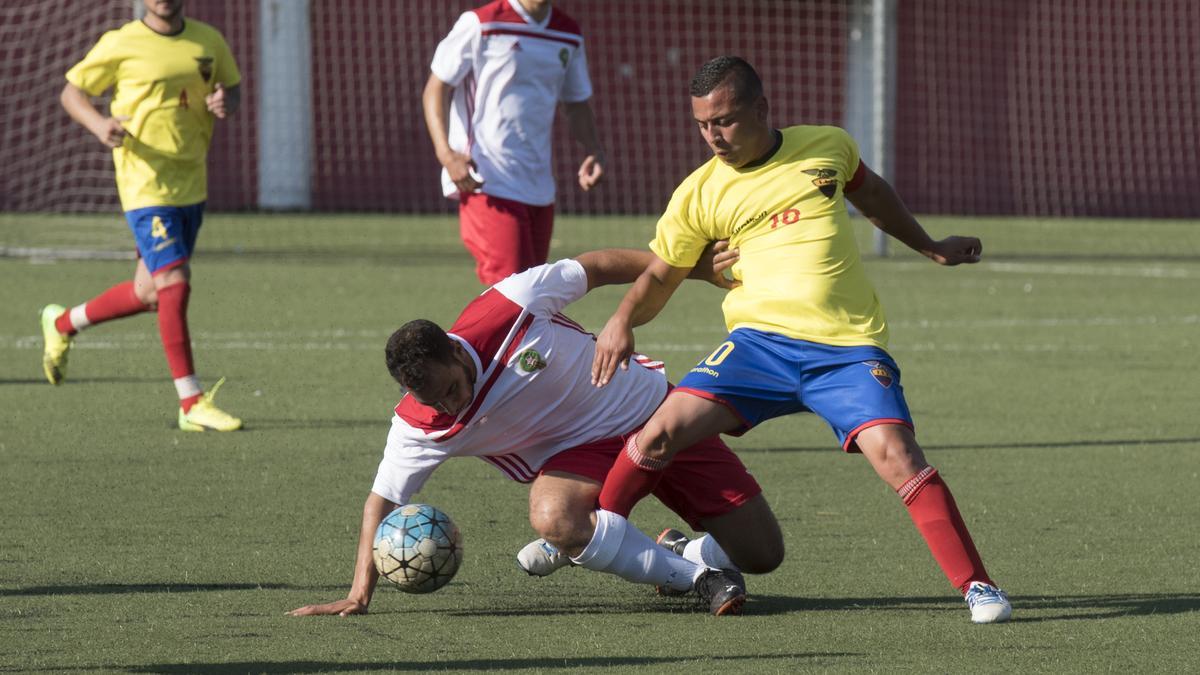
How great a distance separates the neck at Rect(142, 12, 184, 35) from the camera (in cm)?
859

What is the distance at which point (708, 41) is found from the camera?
26188 millimetres

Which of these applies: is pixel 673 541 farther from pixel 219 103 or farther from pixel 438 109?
pixel 219 103

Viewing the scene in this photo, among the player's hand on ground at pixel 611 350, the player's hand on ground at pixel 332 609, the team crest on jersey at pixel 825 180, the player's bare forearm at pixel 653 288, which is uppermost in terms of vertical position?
the team crest on jersey at pixel 825 180

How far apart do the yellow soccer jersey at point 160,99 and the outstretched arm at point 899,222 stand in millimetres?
4050

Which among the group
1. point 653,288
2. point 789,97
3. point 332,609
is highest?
point 653,288

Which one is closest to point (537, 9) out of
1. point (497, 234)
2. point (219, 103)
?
point (497, 234)

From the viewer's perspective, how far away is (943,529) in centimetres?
487

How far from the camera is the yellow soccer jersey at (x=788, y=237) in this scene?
16.7 feet

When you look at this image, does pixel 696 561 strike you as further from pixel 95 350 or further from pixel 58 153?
pixel 58 153

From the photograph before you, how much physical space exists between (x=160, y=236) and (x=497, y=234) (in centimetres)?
157

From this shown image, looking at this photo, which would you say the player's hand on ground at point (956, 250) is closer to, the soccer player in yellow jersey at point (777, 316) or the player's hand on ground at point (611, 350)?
the soccer player in yellow jersey at point (777, 316)

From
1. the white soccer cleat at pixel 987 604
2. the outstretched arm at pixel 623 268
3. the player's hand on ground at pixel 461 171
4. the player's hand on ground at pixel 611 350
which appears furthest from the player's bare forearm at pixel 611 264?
the player's hand on ground at pixel 461 171

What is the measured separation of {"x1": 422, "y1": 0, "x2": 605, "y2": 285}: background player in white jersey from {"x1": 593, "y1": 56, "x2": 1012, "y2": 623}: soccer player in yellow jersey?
2.78 metres

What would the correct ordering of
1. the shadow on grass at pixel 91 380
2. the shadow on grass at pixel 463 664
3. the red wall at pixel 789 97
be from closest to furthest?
the shadow on grass at pixel 463 664 → the shadow on grass at pixel 91 380 → the red wall at pixel 789 97
